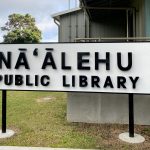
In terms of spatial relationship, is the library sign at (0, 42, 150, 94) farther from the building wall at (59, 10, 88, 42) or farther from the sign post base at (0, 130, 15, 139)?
the building wall at (59, 10, 88, 42)

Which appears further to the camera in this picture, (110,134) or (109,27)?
(109,27)

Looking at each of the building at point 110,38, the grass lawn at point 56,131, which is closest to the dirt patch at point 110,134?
the grass lawn at point 56,131

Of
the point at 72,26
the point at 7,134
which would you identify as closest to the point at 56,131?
the point at 7,134

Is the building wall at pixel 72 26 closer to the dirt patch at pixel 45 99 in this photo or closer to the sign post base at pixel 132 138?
the dirt patch at pixel 45 99

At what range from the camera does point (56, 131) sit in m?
6.92

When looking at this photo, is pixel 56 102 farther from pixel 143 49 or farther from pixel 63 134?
pixel 143 49

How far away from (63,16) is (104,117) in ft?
35.3

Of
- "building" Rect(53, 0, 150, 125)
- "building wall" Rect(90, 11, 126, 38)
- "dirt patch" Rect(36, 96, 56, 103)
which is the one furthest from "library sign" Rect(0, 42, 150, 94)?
"building wall" Rect(90, 11, 126, 38)

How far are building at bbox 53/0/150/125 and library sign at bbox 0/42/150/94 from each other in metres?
1.07

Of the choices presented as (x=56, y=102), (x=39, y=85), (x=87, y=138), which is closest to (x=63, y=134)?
(x=87, y=138)

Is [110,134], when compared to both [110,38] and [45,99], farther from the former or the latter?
[45,99]

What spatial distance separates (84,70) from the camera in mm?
6504

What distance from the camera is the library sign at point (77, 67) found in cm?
627

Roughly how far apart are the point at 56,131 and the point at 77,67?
150 centimetres
